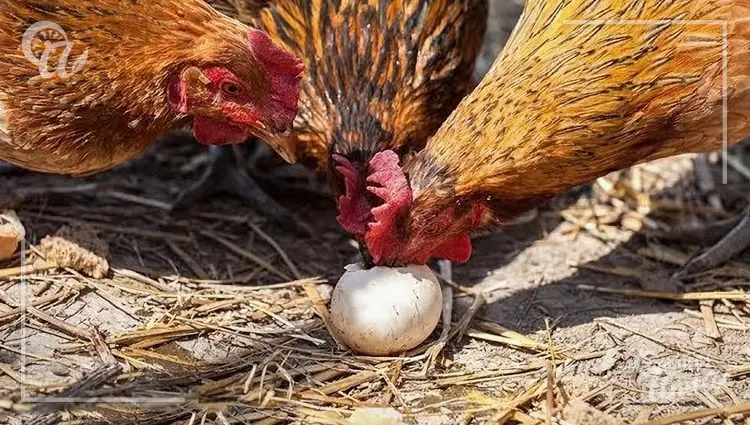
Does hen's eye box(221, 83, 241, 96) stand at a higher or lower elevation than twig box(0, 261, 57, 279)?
higher

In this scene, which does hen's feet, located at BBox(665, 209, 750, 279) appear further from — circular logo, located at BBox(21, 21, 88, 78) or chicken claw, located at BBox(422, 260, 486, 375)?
circular logo, located at BBox(21, 21, 88, 78)

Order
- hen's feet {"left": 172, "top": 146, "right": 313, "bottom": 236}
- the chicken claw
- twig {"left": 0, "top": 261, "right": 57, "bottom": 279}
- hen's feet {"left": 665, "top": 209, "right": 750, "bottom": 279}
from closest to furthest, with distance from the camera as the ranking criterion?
1. the chicken claw
2. twig {"left": 0, "top": 261, "right": 57, "bottom": 279}
3. hen's feet {"left": 665, "top": 209, "right": 750, "bottom": 279}
4. hen's feet {"left": 172, "top": 146, "right": 313, "bottom": 236}

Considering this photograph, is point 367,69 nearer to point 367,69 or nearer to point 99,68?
point 367,69

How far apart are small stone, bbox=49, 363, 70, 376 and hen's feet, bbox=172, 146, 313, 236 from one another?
4.57 ft

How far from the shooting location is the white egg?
10.8 ft

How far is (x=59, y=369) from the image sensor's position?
311cm

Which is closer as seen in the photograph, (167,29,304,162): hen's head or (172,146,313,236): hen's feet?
(167,29,304,162): hen's head

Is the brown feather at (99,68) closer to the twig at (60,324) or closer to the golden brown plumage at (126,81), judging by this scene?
the golden brown plumage at (126,81)

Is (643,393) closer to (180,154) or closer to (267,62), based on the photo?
(267,62)

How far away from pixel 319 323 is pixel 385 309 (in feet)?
1.53

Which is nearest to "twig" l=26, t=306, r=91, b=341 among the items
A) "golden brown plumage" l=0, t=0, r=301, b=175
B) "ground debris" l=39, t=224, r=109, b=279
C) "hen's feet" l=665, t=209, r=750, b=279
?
"ground debris" l=39, t=224, r=109, b=279

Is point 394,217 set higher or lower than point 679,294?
higher

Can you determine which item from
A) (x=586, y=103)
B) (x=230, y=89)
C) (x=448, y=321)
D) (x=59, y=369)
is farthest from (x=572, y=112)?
(x=59, y=369)

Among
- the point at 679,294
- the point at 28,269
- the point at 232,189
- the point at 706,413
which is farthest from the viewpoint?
the point at 232,189
